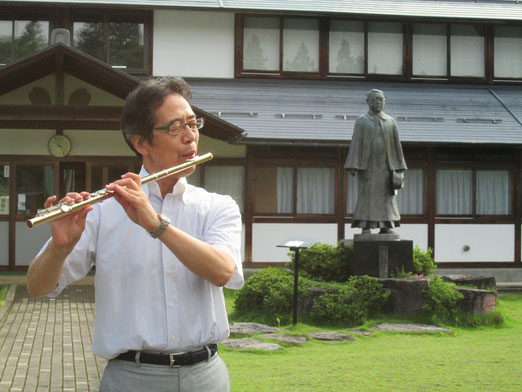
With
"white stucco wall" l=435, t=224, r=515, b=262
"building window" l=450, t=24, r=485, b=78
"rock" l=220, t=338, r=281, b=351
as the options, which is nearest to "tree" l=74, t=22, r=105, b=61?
"building window" l=450, t=24, r=485, b=78

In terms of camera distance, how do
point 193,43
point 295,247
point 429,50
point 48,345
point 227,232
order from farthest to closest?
1. point 429,50
2. point 193,43
3. point 295,247
4. point 48,345
5. point 227,232

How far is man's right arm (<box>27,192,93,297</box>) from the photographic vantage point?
2.71m

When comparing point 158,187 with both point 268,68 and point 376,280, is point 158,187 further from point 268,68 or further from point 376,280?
point 268,68

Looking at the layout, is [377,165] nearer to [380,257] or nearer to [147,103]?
[380,257]

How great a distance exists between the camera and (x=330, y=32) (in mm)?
20828

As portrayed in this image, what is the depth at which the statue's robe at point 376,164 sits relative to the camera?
12648 mm

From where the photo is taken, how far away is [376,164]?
1269 cm

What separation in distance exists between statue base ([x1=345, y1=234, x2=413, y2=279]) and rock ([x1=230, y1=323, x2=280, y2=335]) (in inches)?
81.2

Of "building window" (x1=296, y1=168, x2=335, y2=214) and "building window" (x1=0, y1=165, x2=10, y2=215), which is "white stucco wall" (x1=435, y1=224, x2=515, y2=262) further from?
"building window" (x1=0, y1=165, x2=10, y2=215)

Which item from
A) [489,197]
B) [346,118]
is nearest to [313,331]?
[346,118]

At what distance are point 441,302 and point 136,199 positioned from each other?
9.80 meters

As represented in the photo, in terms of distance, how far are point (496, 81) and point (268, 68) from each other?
5.75 meters

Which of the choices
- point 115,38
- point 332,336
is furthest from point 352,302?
point 115,38

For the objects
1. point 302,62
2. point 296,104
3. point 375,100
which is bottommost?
point 375,100
